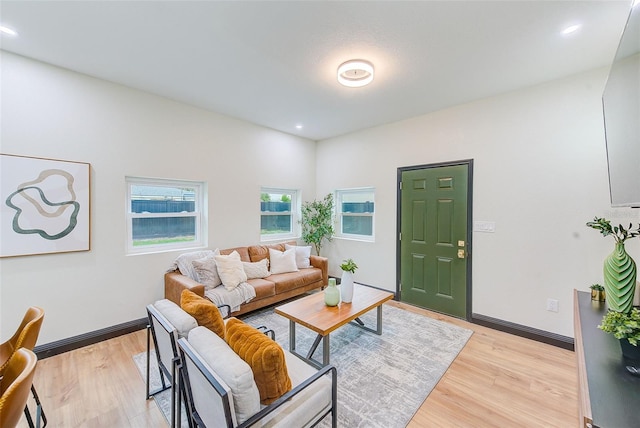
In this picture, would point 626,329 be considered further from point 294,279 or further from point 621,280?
point 294,279

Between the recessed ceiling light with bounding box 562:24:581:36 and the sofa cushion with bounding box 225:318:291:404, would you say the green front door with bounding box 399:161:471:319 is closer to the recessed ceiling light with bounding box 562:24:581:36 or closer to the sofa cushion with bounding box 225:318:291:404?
the recessed ceiling light with bounding box 562:24:581:36

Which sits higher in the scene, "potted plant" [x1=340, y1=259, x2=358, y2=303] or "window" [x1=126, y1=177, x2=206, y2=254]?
"window" [x1=126, y1=177, x2=206, y2=254]

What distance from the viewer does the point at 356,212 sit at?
4.64 m

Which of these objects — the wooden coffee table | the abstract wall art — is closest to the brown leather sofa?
the wooden coffee table

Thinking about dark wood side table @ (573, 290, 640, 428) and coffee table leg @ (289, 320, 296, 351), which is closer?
dark wood side table @ (573, 290, 640, 428)

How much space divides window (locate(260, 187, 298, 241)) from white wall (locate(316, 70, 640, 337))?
2.32 meters

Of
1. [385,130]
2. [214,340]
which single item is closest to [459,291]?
[385,130]

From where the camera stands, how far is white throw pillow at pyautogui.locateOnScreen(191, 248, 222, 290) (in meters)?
3.12

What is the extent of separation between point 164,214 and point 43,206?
43.2 inches

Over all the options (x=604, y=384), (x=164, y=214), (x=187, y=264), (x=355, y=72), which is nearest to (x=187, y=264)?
(x=187, y=264)

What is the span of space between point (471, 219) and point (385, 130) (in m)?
1.86

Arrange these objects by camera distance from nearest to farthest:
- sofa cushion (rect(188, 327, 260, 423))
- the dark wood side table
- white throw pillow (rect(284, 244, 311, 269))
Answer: the dark wood side table < sofa cushion (rect(188, 327, 260, 423)) < white throw pillow (rect(284, 244, 311, 269))

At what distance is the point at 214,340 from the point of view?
1.38 meters

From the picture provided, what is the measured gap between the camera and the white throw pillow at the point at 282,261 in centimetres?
392
